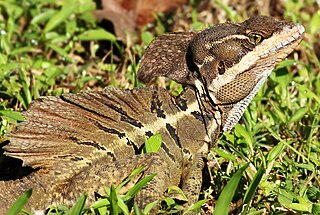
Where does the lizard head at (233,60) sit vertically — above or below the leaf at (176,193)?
above

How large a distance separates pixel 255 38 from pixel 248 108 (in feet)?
3.28

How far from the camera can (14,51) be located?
761 centimetres

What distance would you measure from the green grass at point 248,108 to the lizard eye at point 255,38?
725 mm

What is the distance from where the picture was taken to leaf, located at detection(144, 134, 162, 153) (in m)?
5.54

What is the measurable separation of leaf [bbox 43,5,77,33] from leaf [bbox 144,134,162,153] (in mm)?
3043

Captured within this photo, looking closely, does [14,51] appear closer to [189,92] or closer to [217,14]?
[189,92]

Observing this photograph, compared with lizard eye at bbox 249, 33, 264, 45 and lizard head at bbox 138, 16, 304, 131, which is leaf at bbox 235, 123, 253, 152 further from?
lizard eye at bbox 249, 33, 264, 45

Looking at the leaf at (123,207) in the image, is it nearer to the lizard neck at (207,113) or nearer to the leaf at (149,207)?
the leaf at (149,207)

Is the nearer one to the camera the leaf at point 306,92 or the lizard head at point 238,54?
the lizard head at point 238,54

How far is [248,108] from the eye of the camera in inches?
270

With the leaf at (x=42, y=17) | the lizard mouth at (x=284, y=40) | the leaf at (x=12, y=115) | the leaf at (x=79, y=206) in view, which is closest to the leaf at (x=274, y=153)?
the lizard mouth at (x=284, y=40)

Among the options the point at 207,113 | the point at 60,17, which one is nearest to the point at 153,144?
the point at 207,113

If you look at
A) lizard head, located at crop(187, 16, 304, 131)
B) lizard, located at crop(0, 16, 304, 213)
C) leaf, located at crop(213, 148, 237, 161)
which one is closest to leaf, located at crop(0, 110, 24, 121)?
lizard, located at crop(0, 16, 304, 213)

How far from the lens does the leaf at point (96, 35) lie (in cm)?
808
